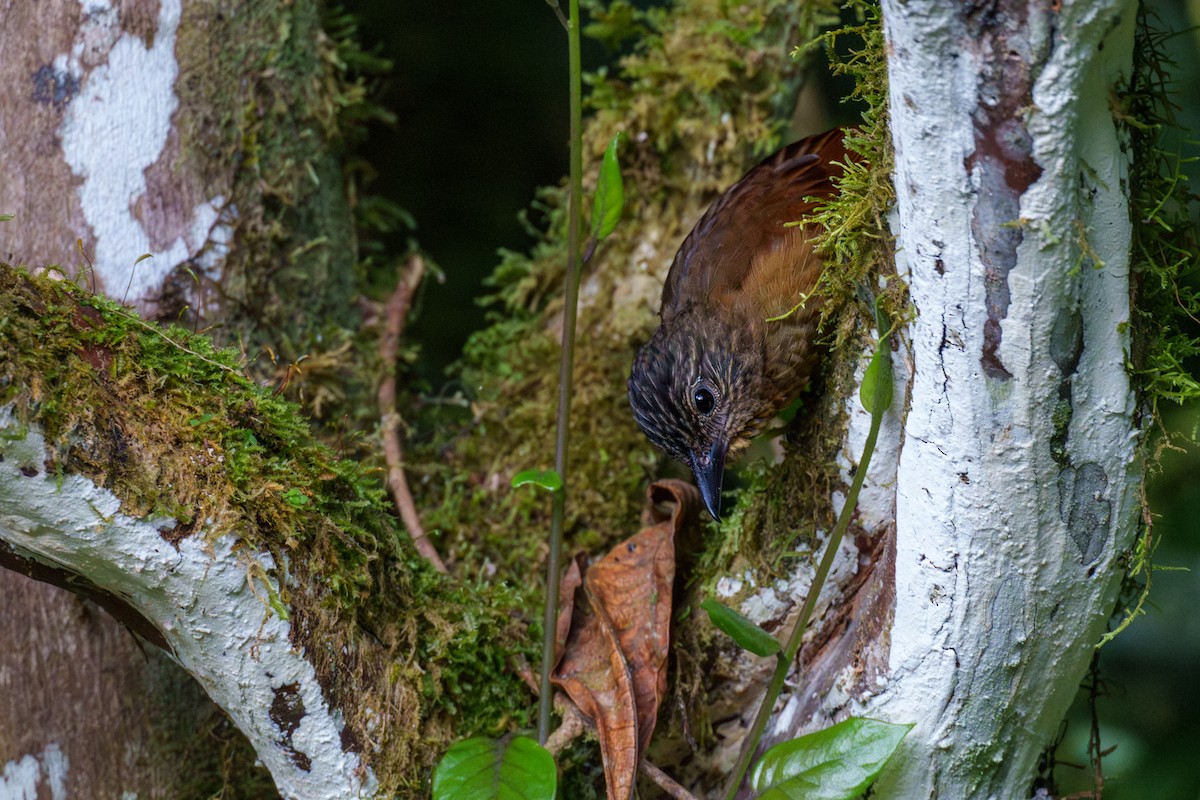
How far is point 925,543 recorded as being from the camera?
1561 millimetres

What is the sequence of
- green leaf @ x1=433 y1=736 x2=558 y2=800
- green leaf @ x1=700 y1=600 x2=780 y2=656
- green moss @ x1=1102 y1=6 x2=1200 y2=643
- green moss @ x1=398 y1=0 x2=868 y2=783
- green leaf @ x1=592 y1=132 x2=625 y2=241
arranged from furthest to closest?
green moss @ x1=398 y1=0 x2=868 y2=783
green leaf @ x1=592 y1=132 x2=625 y2=241
green leaf @ x1=433 y1=736 x2=558 y2=800
green leaf @ x1=700 y1=600 x2=780 y2=656
green moss @ x1=1102 y1=6 x2=1200 y2=643

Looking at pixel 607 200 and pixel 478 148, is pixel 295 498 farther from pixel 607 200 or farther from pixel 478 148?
pixel 478 148

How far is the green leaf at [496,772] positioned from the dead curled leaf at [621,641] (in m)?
0.16

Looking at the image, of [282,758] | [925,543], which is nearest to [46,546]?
[282,758]

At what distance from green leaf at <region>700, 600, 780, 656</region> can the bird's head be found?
660 millimetres

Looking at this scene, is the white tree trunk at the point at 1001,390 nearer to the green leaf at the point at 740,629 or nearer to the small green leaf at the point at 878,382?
the small green leaf at the point at 878,382

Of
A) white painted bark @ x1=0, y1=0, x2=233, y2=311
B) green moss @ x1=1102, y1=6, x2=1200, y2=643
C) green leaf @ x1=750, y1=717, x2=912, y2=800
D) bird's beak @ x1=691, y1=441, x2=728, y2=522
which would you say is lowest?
green leaf @ x1=750, y1=717, x2=912, y2=800

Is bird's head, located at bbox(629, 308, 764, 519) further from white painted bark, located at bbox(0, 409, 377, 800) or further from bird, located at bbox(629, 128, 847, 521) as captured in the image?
white painted bark, located at bbox(0, 409, 377, 800)

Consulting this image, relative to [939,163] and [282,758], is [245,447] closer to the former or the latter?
[282,758]

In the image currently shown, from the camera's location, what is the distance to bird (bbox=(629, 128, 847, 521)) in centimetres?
230

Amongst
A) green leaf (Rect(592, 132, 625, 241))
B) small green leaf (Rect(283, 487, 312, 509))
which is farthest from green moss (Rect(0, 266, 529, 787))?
green leaf (Rect(592, 132, 625, 241))

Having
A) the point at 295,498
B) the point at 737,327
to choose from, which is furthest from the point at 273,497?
the point at 737,327

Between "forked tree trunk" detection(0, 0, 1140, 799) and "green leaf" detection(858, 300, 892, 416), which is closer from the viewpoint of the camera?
"forked tree trunk" detection(0, 0, 1140, 799)

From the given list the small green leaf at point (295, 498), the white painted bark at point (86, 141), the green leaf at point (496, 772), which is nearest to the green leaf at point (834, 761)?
the green leaf at point (496, 772)
